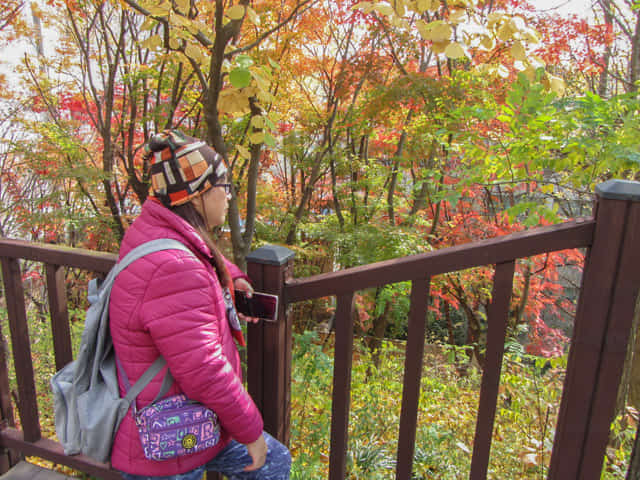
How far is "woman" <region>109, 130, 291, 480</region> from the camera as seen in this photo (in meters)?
1.18

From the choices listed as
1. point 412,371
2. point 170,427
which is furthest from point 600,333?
point 170,427

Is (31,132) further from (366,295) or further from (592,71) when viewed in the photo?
(592,71)

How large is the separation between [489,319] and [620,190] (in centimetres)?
50

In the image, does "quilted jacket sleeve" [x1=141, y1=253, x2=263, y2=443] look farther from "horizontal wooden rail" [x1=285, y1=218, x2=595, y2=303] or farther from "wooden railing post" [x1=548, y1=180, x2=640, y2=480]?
"wooden railing post" [x1=548, y1=180, x2=640, y2=480]

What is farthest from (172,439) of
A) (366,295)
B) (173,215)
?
(366,295)

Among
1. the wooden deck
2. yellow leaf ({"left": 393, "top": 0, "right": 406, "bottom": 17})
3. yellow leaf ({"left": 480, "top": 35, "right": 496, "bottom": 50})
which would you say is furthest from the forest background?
the wooden deck

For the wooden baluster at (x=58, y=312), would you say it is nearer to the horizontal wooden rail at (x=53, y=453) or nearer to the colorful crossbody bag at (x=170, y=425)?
the horizontal wooden rail at (x=53, y=453)

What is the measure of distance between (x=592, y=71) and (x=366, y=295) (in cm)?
520

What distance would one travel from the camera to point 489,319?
50.9 inches

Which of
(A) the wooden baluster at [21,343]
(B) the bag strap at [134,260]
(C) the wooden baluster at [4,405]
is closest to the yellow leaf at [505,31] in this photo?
(B) the bag strap at [134,260]

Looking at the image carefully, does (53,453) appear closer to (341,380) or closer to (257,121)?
(341,380)

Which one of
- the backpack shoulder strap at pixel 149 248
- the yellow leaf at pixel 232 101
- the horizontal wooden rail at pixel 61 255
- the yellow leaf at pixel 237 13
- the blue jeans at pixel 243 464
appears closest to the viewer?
the backpack shoulder strap at pixel 149 248

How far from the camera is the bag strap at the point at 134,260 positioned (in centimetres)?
122

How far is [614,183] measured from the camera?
3.67 feet
